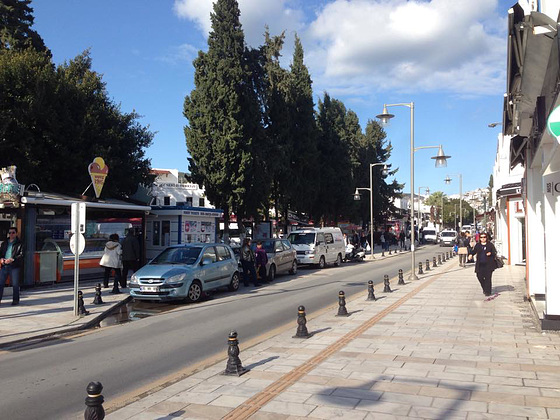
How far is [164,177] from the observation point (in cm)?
6347

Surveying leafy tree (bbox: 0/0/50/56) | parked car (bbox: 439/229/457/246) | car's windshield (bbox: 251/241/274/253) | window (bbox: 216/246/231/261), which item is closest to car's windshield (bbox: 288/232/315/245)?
car's windshield (bbox: 251/241/274/253)

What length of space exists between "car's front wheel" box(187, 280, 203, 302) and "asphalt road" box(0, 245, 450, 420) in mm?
288

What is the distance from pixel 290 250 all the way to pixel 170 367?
568 inches

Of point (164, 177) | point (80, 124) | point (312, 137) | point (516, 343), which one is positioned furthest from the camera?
point (164, 177)

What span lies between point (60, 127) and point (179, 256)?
9.67 metres

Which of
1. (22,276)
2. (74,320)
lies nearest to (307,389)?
(74,320)

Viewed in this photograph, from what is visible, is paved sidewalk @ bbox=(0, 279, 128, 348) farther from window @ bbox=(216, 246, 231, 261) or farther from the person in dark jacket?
the person in dark jacket

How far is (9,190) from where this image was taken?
1475 cm

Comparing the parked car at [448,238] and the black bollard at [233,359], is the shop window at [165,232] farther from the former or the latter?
the parked car at [448,238]

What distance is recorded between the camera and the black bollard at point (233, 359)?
20.2ft

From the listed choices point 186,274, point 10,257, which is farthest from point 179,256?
point 10,257

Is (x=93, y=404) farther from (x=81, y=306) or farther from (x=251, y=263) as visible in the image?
(x=251, y=263)

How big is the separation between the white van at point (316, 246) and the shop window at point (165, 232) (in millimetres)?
6667

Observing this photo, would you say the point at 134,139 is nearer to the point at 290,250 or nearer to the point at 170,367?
the point at 290,250
